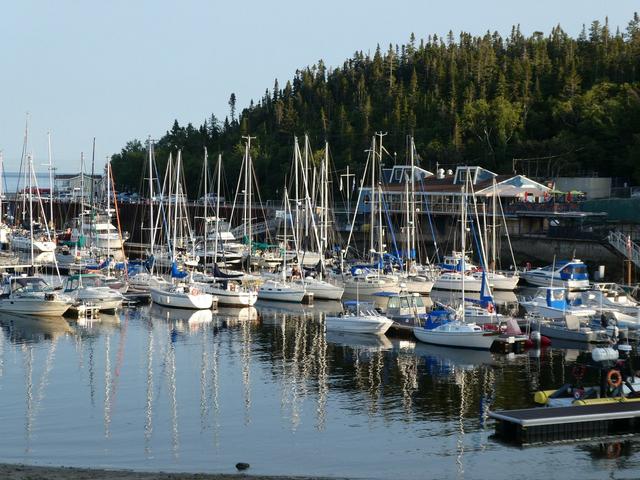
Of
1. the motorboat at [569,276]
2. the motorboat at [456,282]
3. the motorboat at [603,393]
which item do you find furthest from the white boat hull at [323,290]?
the motorboat at [603,393]

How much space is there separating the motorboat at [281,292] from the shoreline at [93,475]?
116 feet

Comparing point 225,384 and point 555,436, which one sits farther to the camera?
point 225,384

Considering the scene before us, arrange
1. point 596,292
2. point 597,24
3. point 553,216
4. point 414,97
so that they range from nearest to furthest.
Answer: point 596,292, point 553,216, point 414,97, point 597,24

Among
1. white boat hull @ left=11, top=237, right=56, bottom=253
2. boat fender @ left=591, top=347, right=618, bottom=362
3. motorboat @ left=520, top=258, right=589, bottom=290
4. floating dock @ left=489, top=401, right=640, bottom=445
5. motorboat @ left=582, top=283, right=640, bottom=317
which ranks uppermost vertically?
white boat hull @ left=11, top=237, right=56, bottom=253

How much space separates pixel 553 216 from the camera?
3233 inches

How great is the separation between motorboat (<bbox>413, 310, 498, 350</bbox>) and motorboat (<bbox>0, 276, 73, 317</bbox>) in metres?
18.9

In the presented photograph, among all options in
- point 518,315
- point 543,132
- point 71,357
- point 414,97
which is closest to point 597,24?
point 414,97

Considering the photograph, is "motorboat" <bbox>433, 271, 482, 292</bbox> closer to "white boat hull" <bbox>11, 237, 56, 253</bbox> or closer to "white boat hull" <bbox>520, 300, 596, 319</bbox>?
"white boat hull" <bbox>520, 300, 596, 319</bbox>

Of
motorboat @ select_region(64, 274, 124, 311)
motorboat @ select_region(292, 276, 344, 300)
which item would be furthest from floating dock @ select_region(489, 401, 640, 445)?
motorboat @ select_region(292, 276, 344, 300)

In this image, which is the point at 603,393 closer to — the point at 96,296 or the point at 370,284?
the point at 96,296

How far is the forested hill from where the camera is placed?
10438 centimetres

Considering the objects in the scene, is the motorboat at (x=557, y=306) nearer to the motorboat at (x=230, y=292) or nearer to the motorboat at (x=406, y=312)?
the motorboat at (x=406, y=312)

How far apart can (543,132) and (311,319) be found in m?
64.6

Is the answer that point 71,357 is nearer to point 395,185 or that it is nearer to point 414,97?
point 395,185
